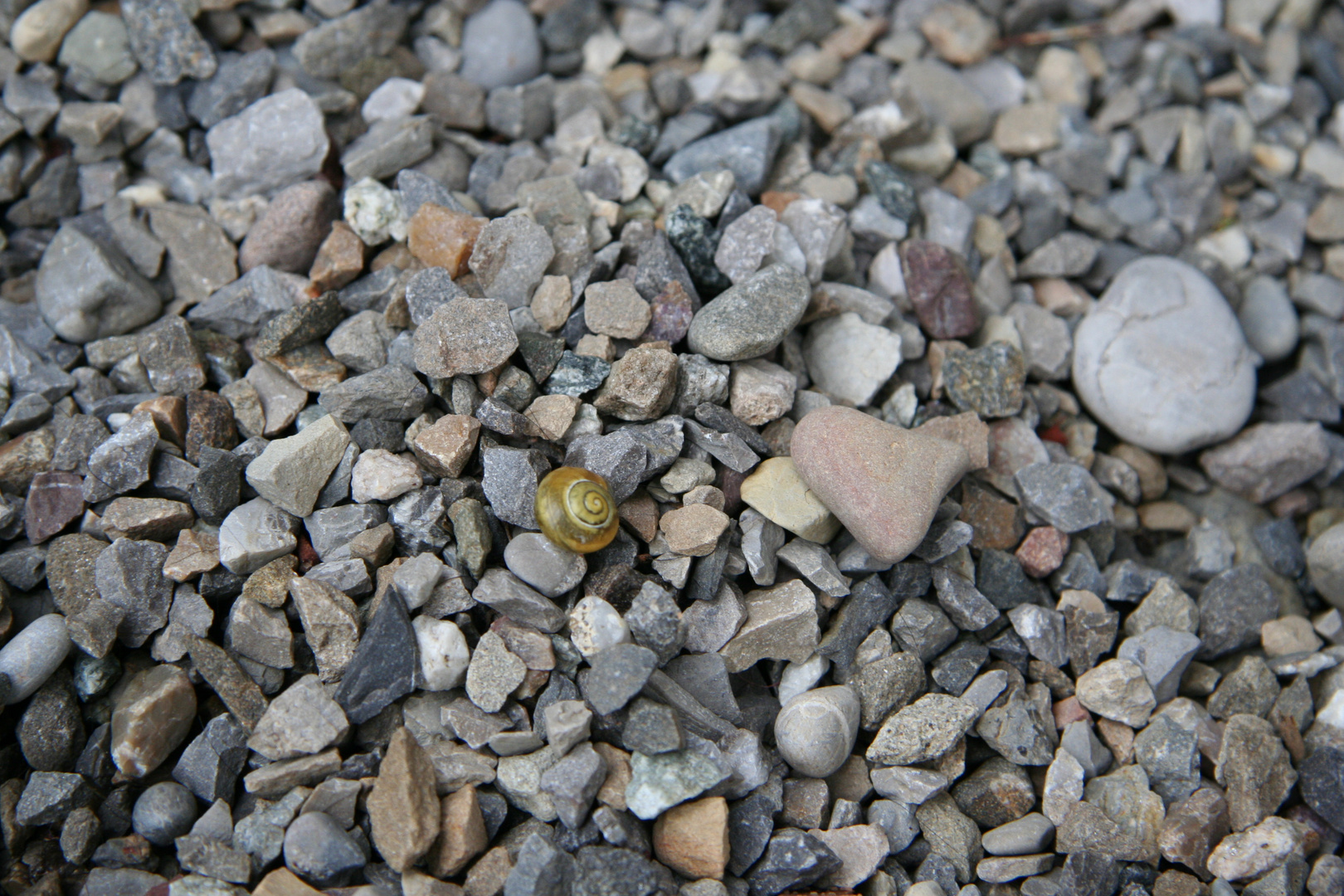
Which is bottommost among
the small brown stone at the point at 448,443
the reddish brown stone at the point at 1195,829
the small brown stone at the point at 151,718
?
the reddish brown stone at the point at 1195,829

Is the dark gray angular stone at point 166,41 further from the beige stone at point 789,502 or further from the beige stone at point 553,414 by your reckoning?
the beige stone at point 789,502

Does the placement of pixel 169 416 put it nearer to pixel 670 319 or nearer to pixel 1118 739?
pixel 670 319

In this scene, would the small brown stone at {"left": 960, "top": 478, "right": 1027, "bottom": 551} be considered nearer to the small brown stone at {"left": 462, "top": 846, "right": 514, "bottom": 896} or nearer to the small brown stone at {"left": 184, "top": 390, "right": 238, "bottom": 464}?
the small brown stone at {"left": 462, "top": 846, "right": 514, "bottom": 896}

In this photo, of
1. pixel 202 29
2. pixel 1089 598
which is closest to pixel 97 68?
pixel 202 29

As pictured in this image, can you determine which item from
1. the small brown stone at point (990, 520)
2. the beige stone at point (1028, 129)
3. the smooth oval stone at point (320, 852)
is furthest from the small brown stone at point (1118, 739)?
the beige stone at point (1028, 129)

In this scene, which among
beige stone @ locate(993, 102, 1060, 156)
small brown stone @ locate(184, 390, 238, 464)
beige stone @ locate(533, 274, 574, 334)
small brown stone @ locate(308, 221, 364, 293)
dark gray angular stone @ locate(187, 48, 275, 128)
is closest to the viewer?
small brown stone @ locate(184, 390, 238, 464)

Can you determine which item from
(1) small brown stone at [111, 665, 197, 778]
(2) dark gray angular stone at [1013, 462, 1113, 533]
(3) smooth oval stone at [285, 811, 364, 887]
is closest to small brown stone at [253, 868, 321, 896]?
(3) smooth oval stone at [285, 811, 364, 887]

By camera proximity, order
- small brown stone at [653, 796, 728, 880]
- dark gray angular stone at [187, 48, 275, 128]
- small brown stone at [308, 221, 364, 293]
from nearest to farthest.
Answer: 1. small brown stone at [653, 796, 728, 880]
2. small brown stone at [308, 221, 364, 293]
3. dark gray angular stone at [187, 48, 275, 128]
